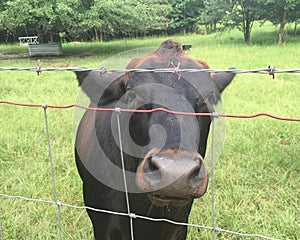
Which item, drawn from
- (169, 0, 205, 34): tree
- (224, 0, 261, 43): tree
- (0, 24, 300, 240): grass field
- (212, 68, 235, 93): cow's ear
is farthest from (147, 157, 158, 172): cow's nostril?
(169, 0, 205, 34): tree

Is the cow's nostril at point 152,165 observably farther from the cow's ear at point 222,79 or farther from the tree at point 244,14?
the tree at point 244,14

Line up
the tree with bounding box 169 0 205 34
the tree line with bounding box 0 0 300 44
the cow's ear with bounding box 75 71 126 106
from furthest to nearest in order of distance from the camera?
the tree with bounding box 169 0 205 34
the tree line with bounding box 0 0 300 44
the cow's ear with bounding box 75 71 126 106

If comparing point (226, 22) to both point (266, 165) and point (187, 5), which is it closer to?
point (187, 5)

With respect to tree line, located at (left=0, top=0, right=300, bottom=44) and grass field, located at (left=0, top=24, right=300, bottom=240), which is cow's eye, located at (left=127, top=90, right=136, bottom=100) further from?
tree line, located at (left=0, top=0, right=300, bottom=44)

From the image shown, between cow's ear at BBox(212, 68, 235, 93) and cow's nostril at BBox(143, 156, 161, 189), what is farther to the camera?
cow's ear at BBox(212, 68, 235, 93)

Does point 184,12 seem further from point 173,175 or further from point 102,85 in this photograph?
point 173,175

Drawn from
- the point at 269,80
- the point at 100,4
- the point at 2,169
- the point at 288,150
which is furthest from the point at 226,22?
the point at 2,169

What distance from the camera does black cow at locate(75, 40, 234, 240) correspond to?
1.26 metres

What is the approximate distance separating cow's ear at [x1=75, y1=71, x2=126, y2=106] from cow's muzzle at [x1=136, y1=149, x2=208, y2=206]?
61 cm

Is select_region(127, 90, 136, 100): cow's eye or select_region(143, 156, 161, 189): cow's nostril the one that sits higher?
select_region(127, 90, 136, 100): cow's eye

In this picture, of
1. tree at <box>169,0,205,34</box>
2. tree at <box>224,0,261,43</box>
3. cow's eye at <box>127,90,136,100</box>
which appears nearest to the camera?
cow's eye at <box>127,90,136,100</box>

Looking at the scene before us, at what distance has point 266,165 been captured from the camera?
11.5 ft

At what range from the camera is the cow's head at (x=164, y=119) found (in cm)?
124

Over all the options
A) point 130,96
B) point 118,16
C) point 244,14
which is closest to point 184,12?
point 244,14
